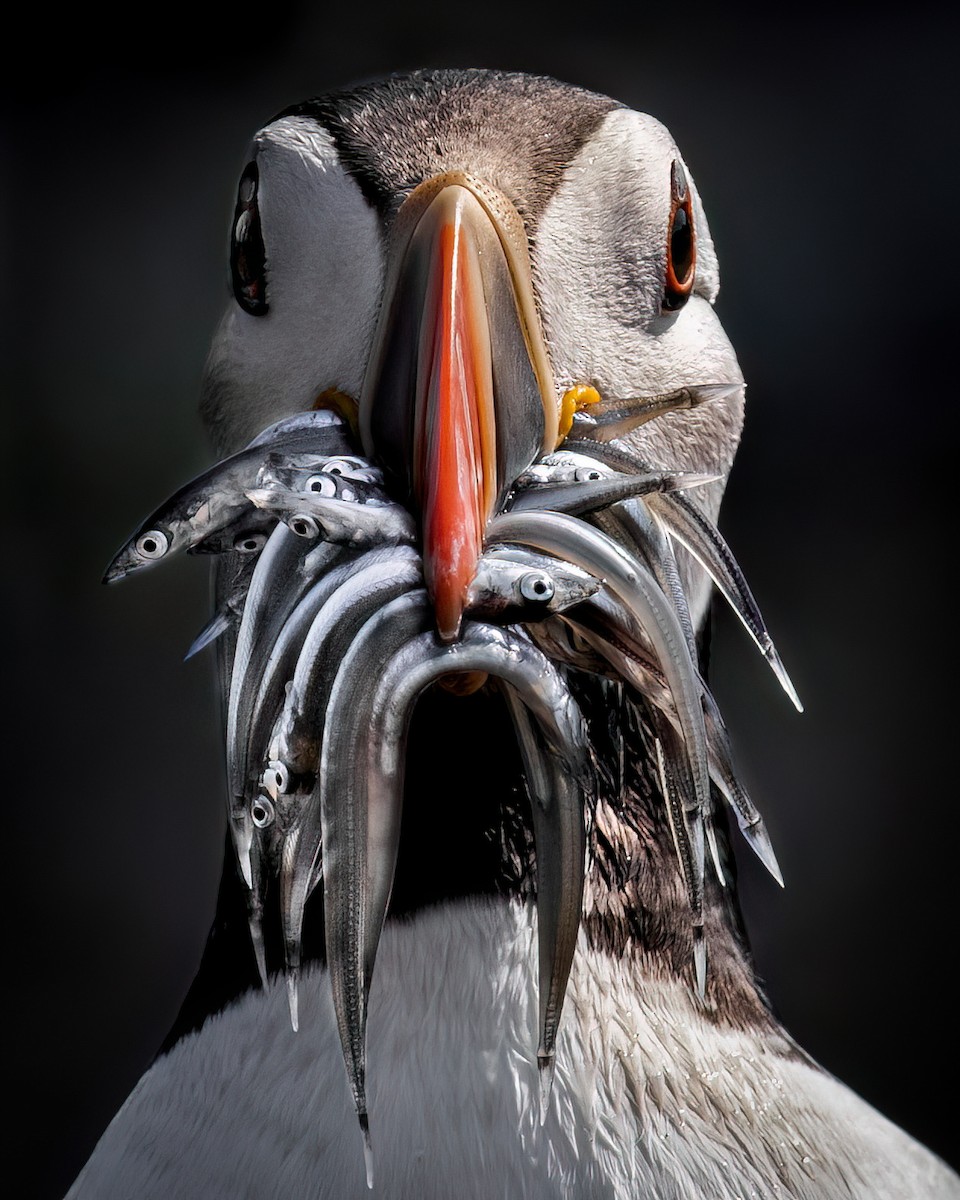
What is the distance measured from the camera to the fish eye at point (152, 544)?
1.08 metres

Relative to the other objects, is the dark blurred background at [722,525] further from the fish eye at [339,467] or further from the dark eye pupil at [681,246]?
the fish eye at [339,467]

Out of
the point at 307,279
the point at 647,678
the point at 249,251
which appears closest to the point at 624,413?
the point at 647,678

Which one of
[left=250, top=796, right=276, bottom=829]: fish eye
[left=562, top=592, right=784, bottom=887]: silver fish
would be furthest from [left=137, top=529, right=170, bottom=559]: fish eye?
[left=562, top=592, right=784, bottom=887]: silver fish

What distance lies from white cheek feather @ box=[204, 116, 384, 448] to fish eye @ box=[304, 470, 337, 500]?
330 mm

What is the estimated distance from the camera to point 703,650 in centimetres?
167

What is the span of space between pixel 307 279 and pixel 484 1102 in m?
0.85

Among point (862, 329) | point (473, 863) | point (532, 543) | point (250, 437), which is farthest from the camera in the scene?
point (862, 329)

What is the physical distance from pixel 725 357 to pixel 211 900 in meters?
1.72

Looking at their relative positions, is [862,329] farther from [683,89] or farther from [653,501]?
[653,501]

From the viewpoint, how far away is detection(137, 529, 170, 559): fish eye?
108 centimetres

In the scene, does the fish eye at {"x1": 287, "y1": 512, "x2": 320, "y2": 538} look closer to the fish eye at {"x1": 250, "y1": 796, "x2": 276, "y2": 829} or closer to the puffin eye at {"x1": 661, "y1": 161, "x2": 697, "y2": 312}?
the fish eye at {"x1": 250, "y1": 796, "x2": 276, "y2": 829}

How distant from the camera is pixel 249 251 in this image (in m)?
1.50

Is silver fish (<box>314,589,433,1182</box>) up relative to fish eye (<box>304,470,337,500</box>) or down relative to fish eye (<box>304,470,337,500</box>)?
down

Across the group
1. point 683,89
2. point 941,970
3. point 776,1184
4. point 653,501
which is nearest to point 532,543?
point 653,501
